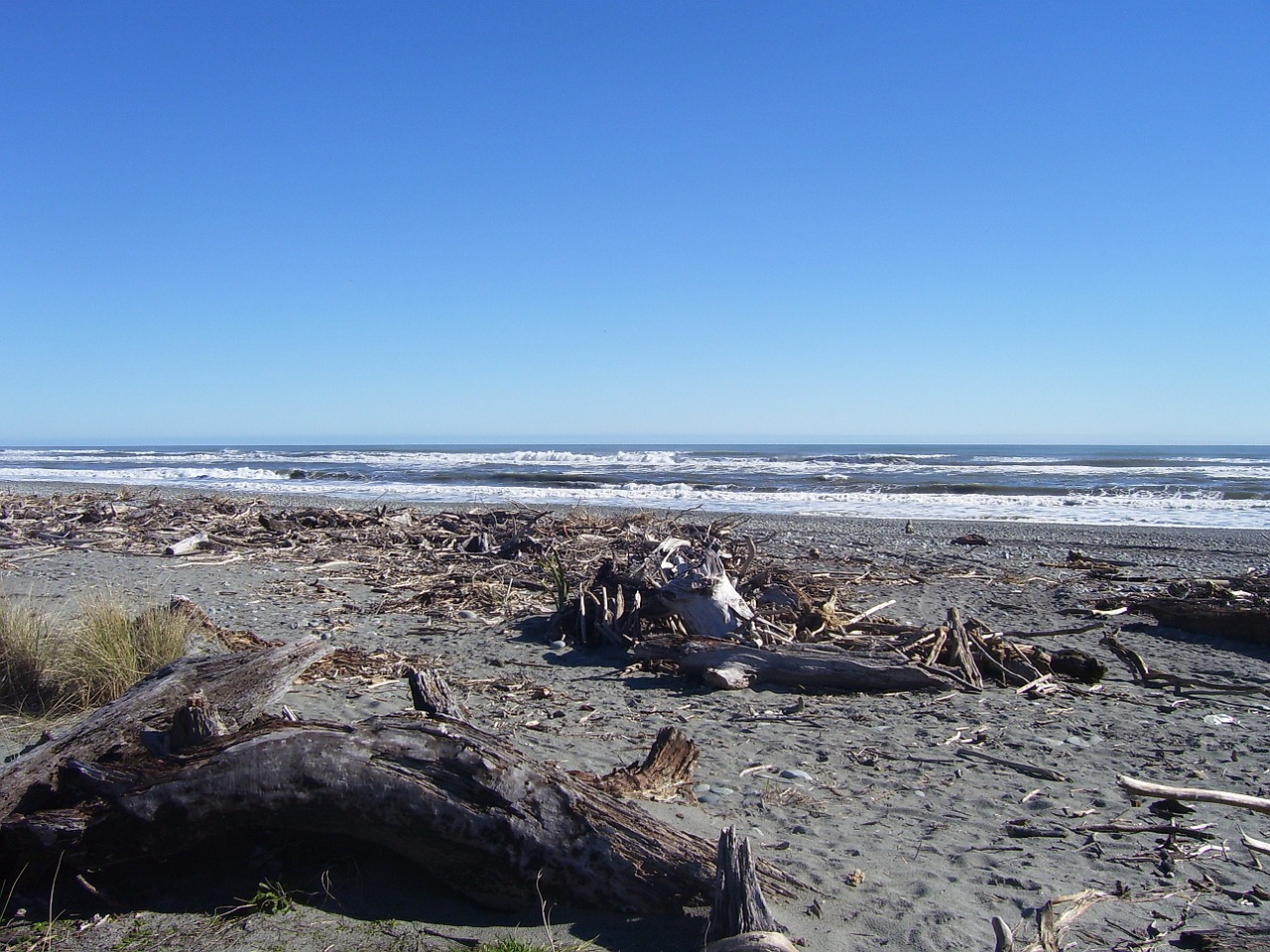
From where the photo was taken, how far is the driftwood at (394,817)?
2.57 m

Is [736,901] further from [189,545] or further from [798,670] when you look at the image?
[189,545]

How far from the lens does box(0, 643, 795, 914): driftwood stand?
2.57 m

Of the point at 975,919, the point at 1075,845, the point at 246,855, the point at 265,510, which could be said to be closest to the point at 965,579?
the point at 1075,845

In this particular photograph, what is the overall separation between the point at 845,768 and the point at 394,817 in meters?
2.28

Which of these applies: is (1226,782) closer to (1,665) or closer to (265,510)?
(1,665)

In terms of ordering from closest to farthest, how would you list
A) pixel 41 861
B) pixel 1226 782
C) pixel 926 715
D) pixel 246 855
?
pixel 41 861 → pixel 246 855 → pixel 1226 782 → pixel 926 715

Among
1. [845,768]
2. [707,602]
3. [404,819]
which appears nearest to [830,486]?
[707,602]

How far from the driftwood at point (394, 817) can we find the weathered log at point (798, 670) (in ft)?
8.98

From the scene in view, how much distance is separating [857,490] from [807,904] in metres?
24.6

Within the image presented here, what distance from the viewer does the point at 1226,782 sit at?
390 centimetres

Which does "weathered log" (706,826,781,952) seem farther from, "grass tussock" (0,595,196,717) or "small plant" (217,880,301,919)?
"grass tussock" (0,595,196,717)

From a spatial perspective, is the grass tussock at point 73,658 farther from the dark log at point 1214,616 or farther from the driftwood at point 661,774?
the dark log at point 1214,616

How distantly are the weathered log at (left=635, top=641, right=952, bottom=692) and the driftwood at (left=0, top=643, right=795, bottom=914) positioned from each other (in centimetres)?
274

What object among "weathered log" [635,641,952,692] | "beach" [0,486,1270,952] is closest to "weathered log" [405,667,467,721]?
"beach" [0,486,1270,952]
